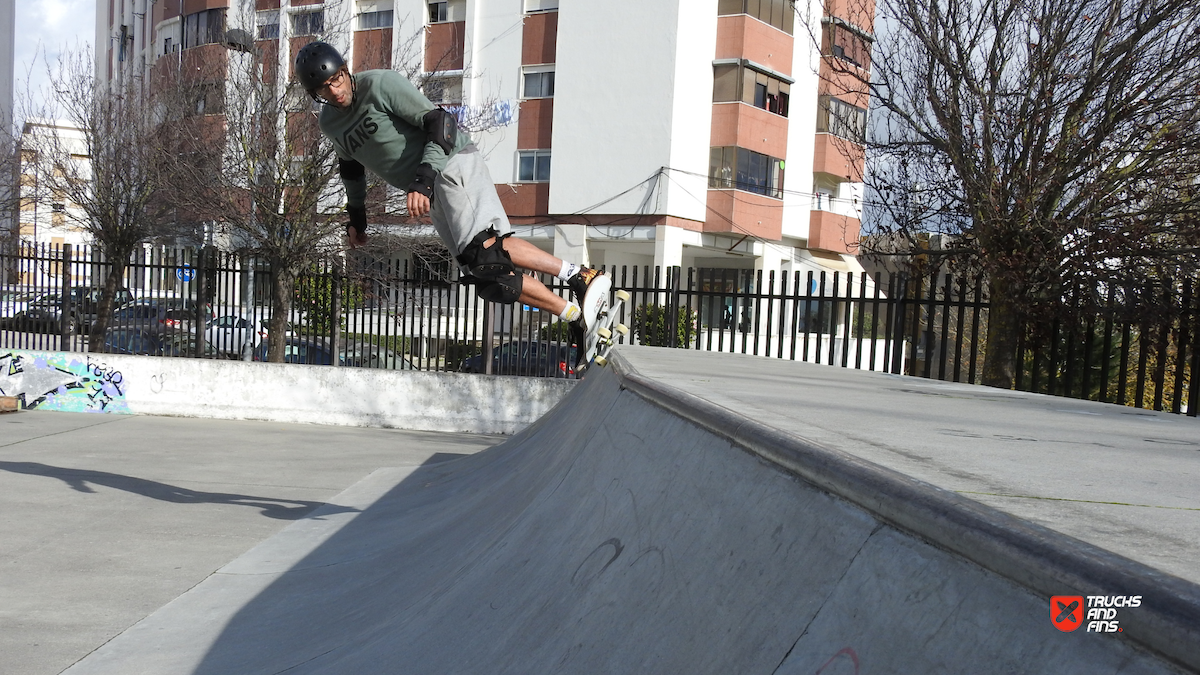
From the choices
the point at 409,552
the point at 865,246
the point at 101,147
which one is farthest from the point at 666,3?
the point at 409,552

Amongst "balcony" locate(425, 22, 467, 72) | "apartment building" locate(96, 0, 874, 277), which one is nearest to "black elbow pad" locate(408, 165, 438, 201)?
"apartment building" locate(96, 0, 874, 277)

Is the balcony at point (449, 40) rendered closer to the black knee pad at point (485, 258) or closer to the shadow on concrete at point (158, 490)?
the shadow on concrete at point (158, 490)

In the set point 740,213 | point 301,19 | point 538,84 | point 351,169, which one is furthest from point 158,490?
point 538,84

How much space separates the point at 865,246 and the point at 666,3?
18.3 m

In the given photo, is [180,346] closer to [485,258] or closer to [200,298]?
[200,298]

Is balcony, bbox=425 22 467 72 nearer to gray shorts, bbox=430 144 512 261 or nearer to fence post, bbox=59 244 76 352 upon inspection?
fence post, bbox=59 244 76 352

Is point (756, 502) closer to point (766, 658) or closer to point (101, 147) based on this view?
point (766, 658)

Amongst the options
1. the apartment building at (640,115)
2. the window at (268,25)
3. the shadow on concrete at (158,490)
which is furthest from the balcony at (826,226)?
the shadow on concrete at (158,490)

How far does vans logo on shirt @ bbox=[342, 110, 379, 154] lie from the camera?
452 centimetres

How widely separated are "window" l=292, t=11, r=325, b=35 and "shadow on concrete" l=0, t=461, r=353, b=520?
1145cm

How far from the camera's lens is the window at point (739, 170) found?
1101 inches
